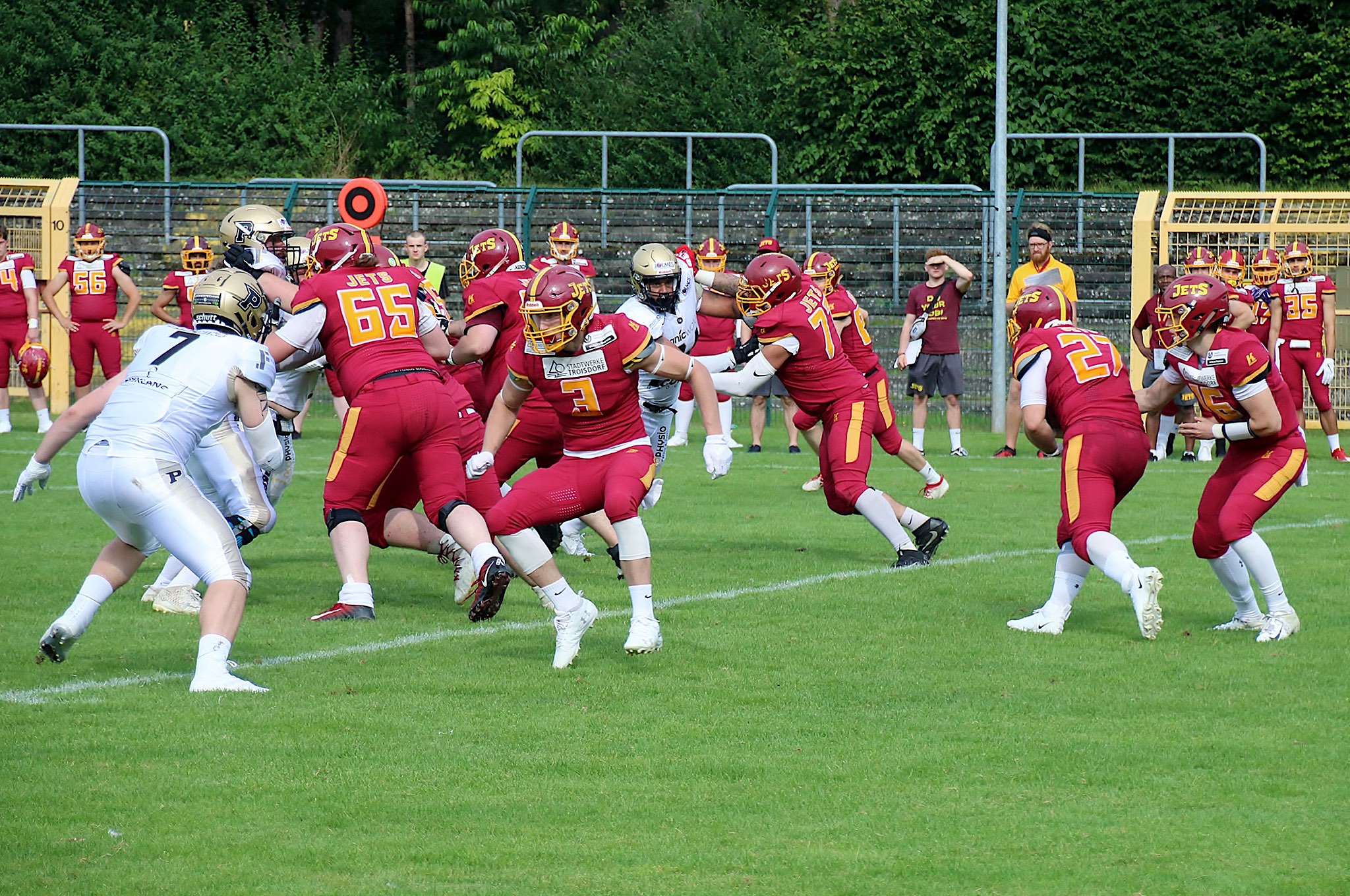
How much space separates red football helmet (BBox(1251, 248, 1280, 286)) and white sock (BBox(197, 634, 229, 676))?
11665 mm

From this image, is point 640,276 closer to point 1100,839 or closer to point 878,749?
point 878,749

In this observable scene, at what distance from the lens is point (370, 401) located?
8.15 metres

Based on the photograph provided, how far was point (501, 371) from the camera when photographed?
10453 mm

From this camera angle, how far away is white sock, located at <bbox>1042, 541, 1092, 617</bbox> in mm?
8062

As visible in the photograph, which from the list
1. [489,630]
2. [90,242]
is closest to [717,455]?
[489,630]

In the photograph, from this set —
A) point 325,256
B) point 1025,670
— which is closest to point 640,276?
point 325,256

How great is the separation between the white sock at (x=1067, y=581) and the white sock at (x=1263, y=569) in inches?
27.7

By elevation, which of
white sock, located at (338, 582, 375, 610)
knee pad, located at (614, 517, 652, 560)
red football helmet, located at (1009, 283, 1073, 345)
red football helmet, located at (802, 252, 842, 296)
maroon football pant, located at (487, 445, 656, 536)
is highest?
red football helmet, located at (802, 252, 842, 296)

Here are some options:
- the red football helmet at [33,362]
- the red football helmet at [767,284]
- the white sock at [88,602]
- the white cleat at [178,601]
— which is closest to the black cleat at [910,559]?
the red football helmet at [767,284]

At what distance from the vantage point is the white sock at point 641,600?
731 centimetres

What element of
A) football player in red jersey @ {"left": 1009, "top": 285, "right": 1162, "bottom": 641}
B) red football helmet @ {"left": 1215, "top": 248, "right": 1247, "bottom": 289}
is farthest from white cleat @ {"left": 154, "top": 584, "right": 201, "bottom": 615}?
red football helmet @ {"left": 1215, "top": 248, "right": 1247, "bottom": 289}

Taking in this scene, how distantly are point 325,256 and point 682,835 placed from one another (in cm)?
457

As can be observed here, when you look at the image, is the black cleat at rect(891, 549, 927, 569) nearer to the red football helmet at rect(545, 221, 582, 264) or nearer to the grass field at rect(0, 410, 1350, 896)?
the grass field at rect(0, 410, 1350, 896)

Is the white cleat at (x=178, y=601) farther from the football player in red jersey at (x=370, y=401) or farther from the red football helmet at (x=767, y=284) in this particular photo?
the red football helmet at (x=767, y=284)
